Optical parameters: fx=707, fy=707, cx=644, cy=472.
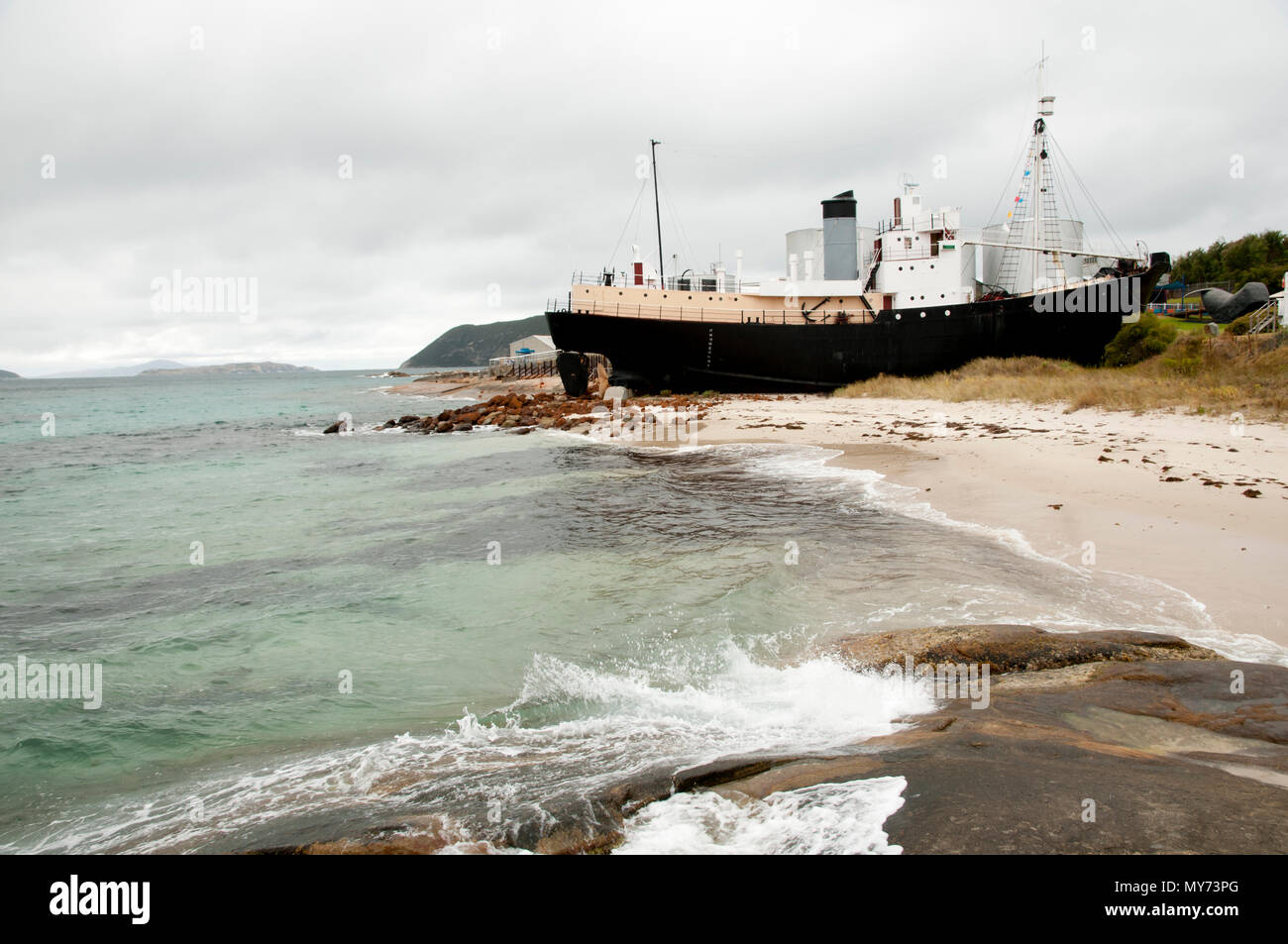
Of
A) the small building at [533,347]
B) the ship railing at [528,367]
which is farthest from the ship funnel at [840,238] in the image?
the small building at [533,347]

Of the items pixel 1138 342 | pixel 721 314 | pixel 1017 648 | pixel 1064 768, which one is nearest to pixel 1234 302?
pixel 1138 342

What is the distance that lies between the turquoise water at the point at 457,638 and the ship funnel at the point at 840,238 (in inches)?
941

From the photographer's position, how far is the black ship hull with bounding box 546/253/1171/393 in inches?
1227

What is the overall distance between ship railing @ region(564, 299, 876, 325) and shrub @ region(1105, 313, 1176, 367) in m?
10.1

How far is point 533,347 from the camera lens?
356 ft

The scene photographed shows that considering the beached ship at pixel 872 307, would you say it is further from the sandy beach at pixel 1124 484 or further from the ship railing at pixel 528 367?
the ship railing at pixel 528 367

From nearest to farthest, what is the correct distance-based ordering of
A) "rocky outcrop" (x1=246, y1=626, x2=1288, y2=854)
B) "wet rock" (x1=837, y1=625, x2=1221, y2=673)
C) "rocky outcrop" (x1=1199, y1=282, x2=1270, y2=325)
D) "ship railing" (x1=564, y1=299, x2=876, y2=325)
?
"rocky outcrop" (x1=246, y1=626, x2=1288, y2=854), "wet rock" (x1=837, y1=625, x2=1221, y2=673), "rocky outcrop" (x1=1199, y1=282, x2=1270, y2=325), "ship railing" (x1=564, y1=299, x2=876, y2=325)

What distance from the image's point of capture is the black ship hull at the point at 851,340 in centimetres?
3117

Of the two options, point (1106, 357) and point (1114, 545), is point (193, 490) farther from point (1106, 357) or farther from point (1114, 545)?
point (1106, 357)

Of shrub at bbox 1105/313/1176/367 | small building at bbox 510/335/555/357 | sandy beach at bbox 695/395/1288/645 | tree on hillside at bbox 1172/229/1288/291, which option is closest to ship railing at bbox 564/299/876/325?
shrub at bbox 1105/313/1176/367

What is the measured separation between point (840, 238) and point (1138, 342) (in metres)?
14.4

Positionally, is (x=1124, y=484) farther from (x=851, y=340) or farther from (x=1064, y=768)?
(x=851, y=340)

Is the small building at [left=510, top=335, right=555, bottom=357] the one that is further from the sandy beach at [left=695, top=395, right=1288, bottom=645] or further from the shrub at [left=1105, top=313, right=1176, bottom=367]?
the sandy beach at [left=695, top=395, right=1288, bottom=645]
